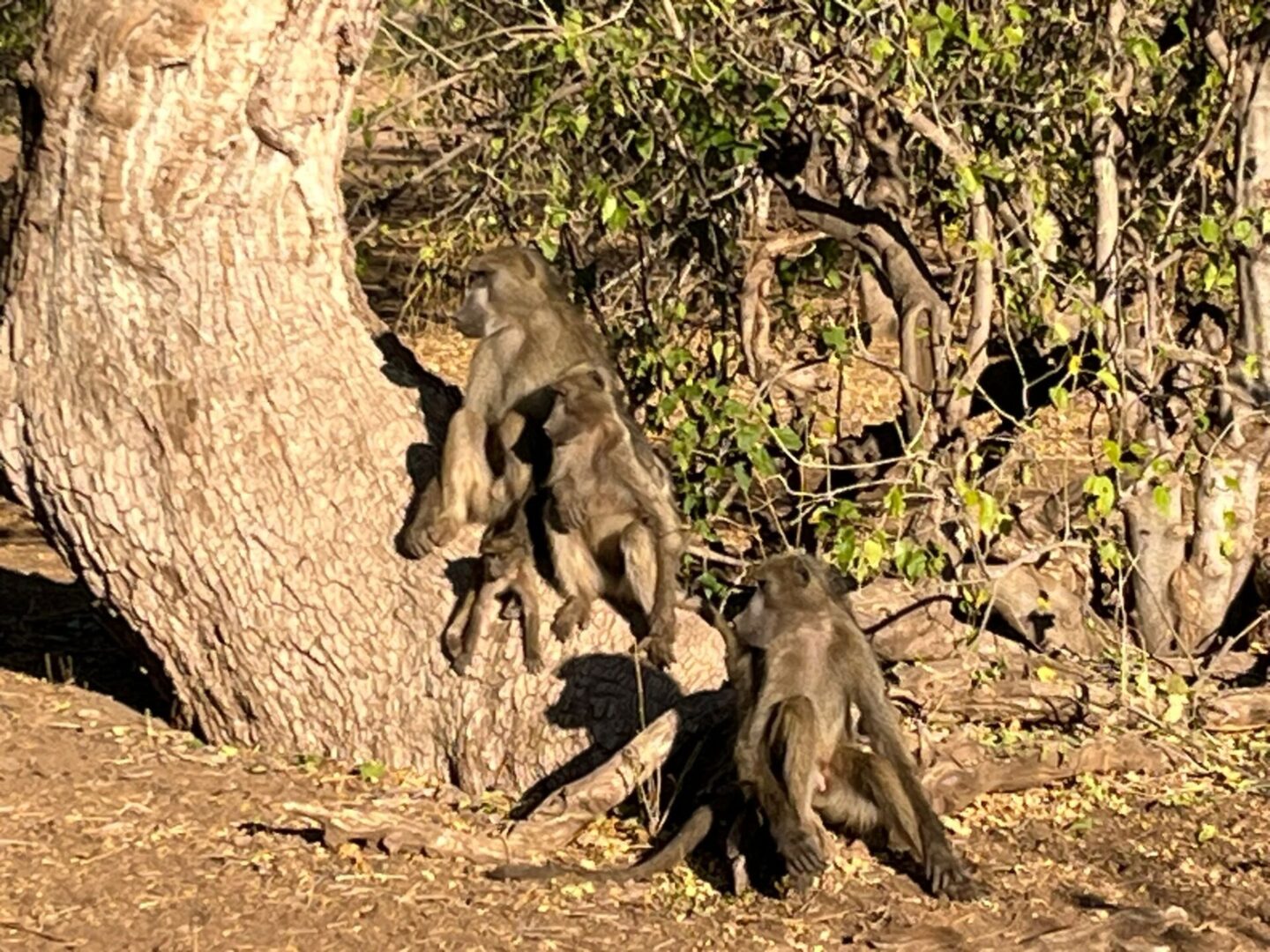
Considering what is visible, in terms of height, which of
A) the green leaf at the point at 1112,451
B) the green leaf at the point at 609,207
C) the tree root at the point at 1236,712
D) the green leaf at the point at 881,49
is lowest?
the tree root at the point at 1236,712

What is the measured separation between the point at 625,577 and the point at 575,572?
0.16m

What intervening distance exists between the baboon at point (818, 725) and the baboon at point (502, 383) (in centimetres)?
100

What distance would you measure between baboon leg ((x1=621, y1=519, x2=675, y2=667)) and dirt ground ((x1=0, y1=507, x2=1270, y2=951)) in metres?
0.59

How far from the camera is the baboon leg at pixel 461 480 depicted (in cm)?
645

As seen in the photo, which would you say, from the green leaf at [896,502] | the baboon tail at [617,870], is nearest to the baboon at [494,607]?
the baboon tail at [617,870]

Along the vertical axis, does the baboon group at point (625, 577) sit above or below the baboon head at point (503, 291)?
below

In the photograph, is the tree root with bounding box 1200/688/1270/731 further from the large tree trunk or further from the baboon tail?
the baboon tail

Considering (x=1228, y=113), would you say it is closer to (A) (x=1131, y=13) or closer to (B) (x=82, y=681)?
(A) (x=1131, y=13)

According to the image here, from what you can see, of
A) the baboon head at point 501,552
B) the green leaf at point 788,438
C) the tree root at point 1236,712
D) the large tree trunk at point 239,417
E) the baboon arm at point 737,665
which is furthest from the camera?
the green leaf at point 788,438

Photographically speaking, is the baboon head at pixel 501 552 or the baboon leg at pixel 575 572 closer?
the baboon head at pixel 501 552

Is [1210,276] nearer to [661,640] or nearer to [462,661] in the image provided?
[661,640]

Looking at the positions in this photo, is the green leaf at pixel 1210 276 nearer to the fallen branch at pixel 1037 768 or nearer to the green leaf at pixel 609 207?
the fallen branch at pixel 1037 768

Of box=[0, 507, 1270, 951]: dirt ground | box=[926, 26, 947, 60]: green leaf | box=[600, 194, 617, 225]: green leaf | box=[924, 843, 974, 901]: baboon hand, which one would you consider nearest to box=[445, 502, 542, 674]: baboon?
box=[0, 507, 1270, 951]: dirt ground

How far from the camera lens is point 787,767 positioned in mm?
5711
